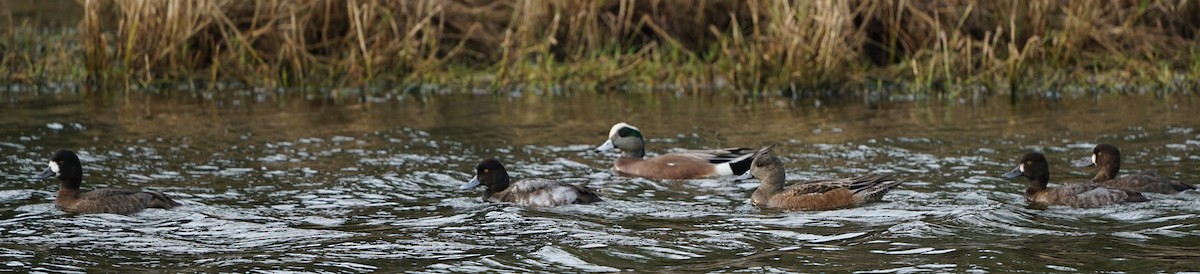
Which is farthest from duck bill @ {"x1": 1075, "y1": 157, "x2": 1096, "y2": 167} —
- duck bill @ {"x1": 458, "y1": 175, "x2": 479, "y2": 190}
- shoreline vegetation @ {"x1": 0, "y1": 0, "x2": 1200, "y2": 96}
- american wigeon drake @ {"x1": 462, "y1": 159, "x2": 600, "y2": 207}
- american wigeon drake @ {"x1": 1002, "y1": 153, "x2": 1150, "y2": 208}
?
shoreline vegetation @ {"x1": 0, "y1": 0, "x2": 1200, "y2": 96}

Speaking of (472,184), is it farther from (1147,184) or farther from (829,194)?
(1147,184)

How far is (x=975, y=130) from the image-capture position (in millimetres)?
14141

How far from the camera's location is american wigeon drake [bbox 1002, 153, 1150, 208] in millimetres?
9875

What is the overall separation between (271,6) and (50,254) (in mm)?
10171

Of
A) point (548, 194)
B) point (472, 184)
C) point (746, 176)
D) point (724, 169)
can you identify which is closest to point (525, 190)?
point (548, 194)

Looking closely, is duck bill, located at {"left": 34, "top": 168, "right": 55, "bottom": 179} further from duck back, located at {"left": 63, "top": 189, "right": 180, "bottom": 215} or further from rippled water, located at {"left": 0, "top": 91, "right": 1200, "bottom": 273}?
duck back, located at {"left": 63, "top": 189, "right": 180, "bottom": 215}

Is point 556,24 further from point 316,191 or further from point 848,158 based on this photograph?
point 316,191

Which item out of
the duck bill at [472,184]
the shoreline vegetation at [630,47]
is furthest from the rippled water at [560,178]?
the shoreline vegetation at [630,47]

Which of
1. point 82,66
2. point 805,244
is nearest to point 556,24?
point 82,66

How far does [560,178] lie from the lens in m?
11.8

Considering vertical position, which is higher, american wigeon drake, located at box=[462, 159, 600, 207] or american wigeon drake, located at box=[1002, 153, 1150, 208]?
american wigeon drake, located at box=[1002, 153, 1150, 208]

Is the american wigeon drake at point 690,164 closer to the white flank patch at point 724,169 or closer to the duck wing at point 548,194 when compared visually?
the white flank patch at point 724,169

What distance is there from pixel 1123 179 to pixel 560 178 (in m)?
3.70

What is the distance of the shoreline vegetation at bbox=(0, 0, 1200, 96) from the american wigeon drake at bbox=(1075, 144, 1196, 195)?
5.78 meters
